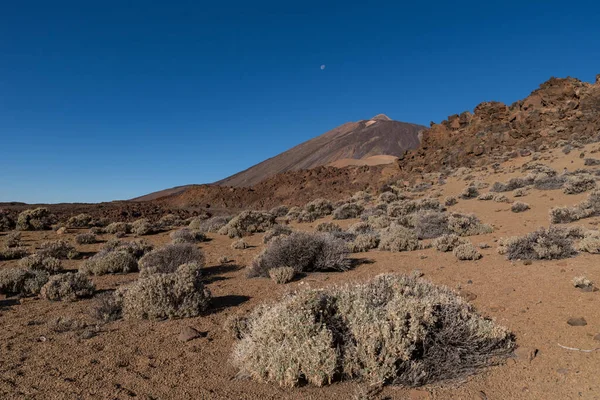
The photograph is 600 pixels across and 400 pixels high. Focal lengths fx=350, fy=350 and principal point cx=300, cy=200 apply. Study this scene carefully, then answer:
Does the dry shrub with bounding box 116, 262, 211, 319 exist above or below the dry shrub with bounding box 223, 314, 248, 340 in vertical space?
above

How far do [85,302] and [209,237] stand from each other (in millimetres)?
8374

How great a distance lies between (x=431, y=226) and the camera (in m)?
10.4

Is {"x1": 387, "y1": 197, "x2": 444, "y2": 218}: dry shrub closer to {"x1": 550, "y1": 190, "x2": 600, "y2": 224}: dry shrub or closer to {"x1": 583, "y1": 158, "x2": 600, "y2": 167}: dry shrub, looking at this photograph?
{"x1": 550, "y1": 190, "x2": 600, "y2": 224}: dry shrub

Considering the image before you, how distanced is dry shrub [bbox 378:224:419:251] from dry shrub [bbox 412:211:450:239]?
38.0 inches

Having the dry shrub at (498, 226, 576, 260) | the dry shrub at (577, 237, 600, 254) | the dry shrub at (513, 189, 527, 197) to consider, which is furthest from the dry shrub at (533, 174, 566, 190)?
the dry shrub at (577, 237, 600, 254)

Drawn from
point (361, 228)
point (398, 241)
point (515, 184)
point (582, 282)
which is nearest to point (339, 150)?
point (515, 184)

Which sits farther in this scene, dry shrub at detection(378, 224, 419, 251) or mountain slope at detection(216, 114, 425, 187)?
mountain slope at detection(216, 114, 425, 187)

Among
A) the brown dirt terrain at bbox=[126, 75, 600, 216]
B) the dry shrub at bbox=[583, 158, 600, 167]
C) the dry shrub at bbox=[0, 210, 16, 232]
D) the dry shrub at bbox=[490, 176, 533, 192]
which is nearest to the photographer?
the dry shrub at bbox=[0, 210, 16, 232]

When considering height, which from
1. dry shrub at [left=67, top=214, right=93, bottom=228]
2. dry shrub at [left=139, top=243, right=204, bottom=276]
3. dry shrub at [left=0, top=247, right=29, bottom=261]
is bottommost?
dry shrub at [left=139, top=243, right=204, bottom=276]

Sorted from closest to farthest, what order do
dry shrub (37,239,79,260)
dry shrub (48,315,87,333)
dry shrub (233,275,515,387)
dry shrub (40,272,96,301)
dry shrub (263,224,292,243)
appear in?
1. dry shrub (233,275,515,387)
2. dry shrub (48,315,87,333)
3. dry shrub (40,272,96,301)
4. dry shrub (37,239,79,260)
5. dry shrub (263,224,292,243)

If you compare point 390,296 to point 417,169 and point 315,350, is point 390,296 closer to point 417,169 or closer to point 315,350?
point 315,350

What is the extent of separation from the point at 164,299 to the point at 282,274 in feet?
7.48

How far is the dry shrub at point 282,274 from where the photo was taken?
257 inches

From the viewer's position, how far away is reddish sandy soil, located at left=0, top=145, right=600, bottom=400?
2.90 metres
